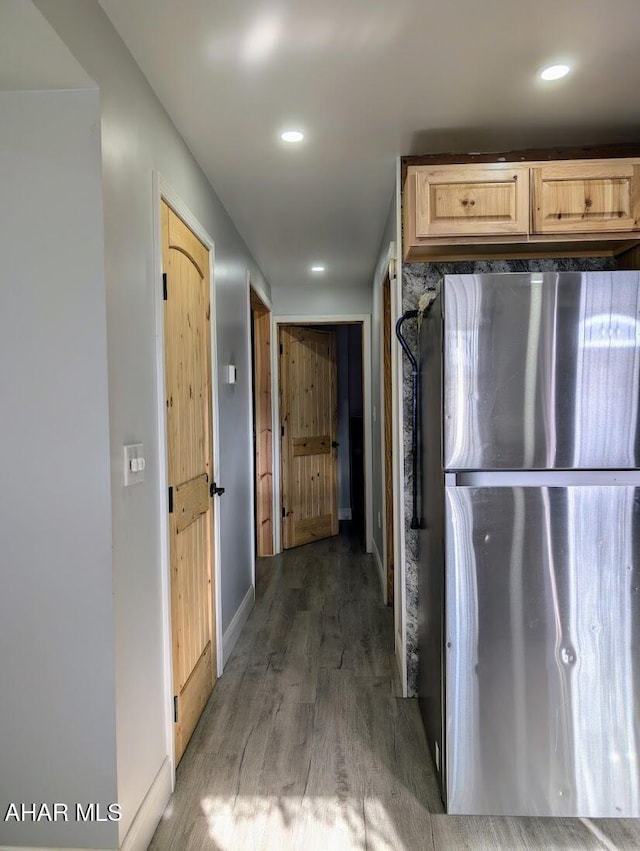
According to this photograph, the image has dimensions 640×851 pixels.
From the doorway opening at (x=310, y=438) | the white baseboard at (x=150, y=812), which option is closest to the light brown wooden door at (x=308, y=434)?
the doorway opening at (x=310, y=438)

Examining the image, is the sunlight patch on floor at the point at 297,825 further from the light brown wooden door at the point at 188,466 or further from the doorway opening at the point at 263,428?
the doorway opening at the point at 263,428

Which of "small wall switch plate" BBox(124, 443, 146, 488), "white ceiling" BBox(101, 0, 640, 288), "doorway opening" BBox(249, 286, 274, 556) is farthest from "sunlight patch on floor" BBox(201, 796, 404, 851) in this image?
"doorway opening" BBox(249, 286, 274, 556)

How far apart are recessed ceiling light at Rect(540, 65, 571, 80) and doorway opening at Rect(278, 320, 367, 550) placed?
10.6 ft

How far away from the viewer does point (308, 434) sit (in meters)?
5.32

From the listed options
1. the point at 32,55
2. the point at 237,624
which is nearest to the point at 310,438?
the point at 237,624

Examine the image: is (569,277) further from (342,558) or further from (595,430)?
(342,558)

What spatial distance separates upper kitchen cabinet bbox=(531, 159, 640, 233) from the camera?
2.09m

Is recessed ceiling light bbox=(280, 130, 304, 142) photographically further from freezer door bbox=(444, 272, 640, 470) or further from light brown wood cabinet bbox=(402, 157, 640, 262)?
freezer door bbox=(444, 272, 640, 470)

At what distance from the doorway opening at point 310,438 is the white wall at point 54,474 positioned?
139 inches

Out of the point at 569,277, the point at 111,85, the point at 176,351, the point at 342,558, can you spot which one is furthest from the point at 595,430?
the point at 342,558

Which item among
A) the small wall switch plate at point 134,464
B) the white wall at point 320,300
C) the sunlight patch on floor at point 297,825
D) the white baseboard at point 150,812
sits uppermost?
the white wall at point 320,300

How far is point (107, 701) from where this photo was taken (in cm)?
149

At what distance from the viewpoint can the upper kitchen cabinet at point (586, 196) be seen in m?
2.09

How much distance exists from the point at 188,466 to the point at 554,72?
195cm
